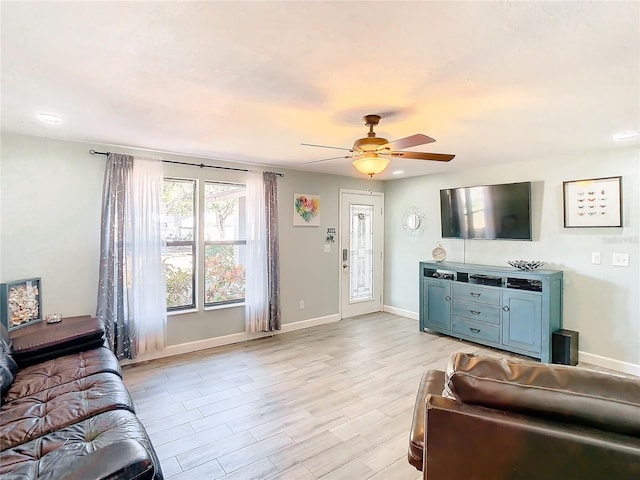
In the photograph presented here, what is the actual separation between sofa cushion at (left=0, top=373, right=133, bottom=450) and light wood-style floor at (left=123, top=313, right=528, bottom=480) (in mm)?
589

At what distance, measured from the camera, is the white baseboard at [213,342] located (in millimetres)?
3914

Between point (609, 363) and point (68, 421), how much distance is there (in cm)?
491

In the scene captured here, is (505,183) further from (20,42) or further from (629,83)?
(20,42)

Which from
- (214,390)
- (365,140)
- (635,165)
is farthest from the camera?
(635,165)

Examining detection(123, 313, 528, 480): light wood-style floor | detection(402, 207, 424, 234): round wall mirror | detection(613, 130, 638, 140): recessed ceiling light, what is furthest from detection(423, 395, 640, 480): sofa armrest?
detection(402, 207, 424, 234): round wall mirror

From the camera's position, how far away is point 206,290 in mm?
4352

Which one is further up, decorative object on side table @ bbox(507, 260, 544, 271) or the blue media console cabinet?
decorative object on side table @ bbox(507, 260, 544, 271)

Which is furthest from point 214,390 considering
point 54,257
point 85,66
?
point 85,66

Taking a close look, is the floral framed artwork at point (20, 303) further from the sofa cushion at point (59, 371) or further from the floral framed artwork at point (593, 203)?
the floral framed artwork at point (593, 203)

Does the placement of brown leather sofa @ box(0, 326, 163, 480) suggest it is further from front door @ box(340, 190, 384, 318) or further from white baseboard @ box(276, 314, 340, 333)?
front door @ box(340, 190, 384, 318)

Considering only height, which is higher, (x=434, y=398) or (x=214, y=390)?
(x=434, y=398)

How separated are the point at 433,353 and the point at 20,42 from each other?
4.45m

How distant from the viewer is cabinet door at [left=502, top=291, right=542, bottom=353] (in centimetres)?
385

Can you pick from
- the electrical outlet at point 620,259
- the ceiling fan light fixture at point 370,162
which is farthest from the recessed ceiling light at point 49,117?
the electrical outlet at point 620,259
